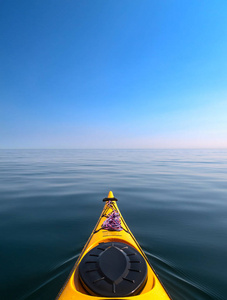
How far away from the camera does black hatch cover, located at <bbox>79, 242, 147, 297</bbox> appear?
2080 millimetres

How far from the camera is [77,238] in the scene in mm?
5000

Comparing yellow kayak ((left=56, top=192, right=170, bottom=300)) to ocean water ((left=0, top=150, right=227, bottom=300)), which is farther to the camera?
ocean water ((left=0, top=150, right=227, bottom=300))

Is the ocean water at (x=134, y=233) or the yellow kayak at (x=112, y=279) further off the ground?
the yellow kayak at (x=112, y=279)

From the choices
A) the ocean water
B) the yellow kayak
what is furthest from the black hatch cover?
the ocean water

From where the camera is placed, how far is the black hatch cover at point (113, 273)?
208 cm

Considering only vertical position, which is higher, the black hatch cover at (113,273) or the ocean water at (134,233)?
the black hatch cover at (113,273)

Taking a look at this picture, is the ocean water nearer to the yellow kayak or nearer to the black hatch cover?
the yellow kayak

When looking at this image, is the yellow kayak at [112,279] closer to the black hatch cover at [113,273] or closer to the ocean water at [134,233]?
the black hatch cover at [113,273]

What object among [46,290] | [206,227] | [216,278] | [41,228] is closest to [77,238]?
[41,228]

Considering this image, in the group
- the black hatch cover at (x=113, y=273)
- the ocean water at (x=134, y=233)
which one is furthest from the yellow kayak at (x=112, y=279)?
the ocean water at (x=134, y=233)

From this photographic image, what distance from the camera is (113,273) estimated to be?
219 cm

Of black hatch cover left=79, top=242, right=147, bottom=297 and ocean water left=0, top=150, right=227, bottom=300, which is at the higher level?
black hatch cover left=79, top=242, right=147, bottom=297

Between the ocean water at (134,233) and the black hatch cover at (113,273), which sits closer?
the black hatch cover at (113,273)

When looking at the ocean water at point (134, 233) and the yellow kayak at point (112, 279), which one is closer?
the yellow kayak at point (112, 279)
